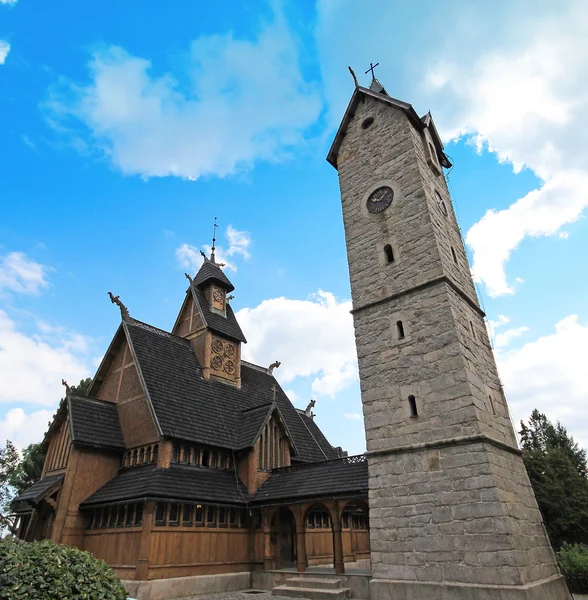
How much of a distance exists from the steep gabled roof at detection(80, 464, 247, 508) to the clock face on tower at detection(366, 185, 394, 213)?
12091mm

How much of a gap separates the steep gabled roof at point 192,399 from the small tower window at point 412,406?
8445 mm

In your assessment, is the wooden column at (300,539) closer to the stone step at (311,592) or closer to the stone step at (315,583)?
the stone step at (315,583)

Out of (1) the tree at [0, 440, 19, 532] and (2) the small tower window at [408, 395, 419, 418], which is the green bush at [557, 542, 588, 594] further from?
(1) the tree at [0, 440, 19, 532]

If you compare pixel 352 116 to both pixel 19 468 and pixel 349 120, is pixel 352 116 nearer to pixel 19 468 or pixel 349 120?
pixel 349 120

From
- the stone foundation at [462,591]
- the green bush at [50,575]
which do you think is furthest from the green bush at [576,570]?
the green bush at [50,575]

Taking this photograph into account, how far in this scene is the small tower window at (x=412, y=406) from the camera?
12416mm

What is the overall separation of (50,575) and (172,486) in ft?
30.7

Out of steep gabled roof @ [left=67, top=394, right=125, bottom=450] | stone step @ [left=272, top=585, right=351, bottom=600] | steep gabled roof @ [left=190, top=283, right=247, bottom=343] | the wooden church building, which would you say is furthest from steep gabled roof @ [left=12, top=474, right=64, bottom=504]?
steep gabled roof @ [left=190, top=283, right=247, bottom=343]

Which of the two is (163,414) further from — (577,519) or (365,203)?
(577,519)

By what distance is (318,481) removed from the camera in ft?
53.8

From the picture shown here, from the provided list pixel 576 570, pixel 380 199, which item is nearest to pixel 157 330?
pixel 380 199

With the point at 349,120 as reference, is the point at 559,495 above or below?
below

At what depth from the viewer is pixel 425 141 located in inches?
689

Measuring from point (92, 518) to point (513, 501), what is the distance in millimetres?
14606
